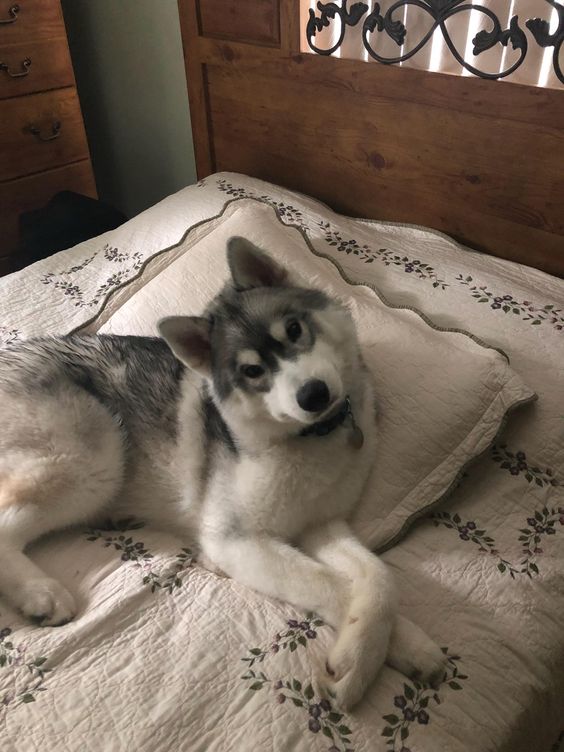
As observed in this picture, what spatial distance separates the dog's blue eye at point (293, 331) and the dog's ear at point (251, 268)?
0.18 metres

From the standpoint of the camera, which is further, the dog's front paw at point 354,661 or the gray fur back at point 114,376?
the gray fur back at point 114,376

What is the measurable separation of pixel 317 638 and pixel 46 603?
0.50m

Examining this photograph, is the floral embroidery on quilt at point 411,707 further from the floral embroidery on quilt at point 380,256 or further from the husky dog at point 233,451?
the floral embroidery on quilt at point 380,256

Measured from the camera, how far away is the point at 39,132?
2988 millimetres

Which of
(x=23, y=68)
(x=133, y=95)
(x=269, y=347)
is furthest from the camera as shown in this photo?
(x=133, y=95)

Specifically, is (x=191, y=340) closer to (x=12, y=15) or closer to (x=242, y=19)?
(x=242, y=19)

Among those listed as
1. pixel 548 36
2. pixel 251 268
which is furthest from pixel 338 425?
pixel 548 36

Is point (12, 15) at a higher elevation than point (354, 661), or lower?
higher

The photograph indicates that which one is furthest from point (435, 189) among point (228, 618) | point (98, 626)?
point (98, 626)

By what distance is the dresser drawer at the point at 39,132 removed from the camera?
9.48 feet

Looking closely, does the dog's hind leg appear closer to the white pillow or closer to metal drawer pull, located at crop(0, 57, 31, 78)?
the white pillow

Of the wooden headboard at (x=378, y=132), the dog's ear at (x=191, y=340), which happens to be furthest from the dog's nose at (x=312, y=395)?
the wooden headboard at (x=378, y=132)

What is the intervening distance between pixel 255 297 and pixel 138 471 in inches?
19.5

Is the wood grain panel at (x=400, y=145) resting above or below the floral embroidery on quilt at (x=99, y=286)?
above
